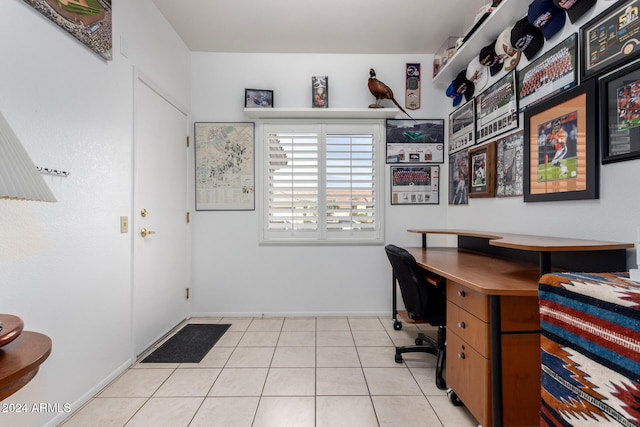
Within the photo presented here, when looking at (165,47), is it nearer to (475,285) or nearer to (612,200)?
(475,285)

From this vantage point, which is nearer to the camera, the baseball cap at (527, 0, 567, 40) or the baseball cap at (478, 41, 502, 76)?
the baseball cap at (527, 0, 567, 40)

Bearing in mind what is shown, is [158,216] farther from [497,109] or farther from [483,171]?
[497,109]

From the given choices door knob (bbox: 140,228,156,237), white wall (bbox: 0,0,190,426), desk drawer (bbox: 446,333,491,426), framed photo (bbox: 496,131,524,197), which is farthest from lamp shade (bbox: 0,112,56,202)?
framed photo (bbox: 496,131,524,197)

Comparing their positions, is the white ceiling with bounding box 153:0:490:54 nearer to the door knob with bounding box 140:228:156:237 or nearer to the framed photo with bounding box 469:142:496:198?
the framed photo with bounding box 469:142:496:198

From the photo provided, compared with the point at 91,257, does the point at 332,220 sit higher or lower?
higher

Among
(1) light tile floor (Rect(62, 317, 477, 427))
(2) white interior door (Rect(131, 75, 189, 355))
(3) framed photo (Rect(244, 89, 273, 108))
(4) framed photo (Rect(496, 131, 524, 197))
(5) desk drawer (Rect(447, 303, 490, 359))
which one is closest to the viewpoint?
(5) desk drawer (Rect(447, 303, 490, 359))

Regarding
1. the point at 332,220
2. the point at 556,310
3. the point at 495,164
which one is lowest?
the point at 556,310

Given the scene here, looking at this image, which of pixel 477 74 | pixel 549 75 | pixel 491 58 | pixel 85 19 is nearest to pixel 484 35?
pixel 491 58

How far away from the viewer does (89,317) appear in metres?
1.69

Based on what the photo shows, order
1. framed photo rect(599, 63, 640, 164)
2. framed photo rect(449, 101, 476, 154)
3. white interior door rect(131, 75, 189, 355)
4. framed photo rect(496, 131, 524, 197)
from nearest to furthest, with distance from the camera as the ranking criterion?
framed photo rect(599, 63, 640, 164)
framed photo rect(496, 131, 524, 197)
white interior door rect(131, 75, 189, 355)
framed photo rect(449, 101, 476, 154)

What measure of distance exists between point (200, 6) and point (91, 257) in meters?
2.22

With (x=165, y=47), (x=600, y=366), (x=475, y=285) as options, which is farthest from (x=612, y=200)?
(x=165, y=47)

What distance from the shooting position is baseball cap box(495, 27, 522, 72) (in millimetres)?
1994

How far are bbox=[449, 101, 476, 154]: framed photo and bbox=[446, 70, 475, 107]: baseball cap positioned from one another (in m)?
0.10
